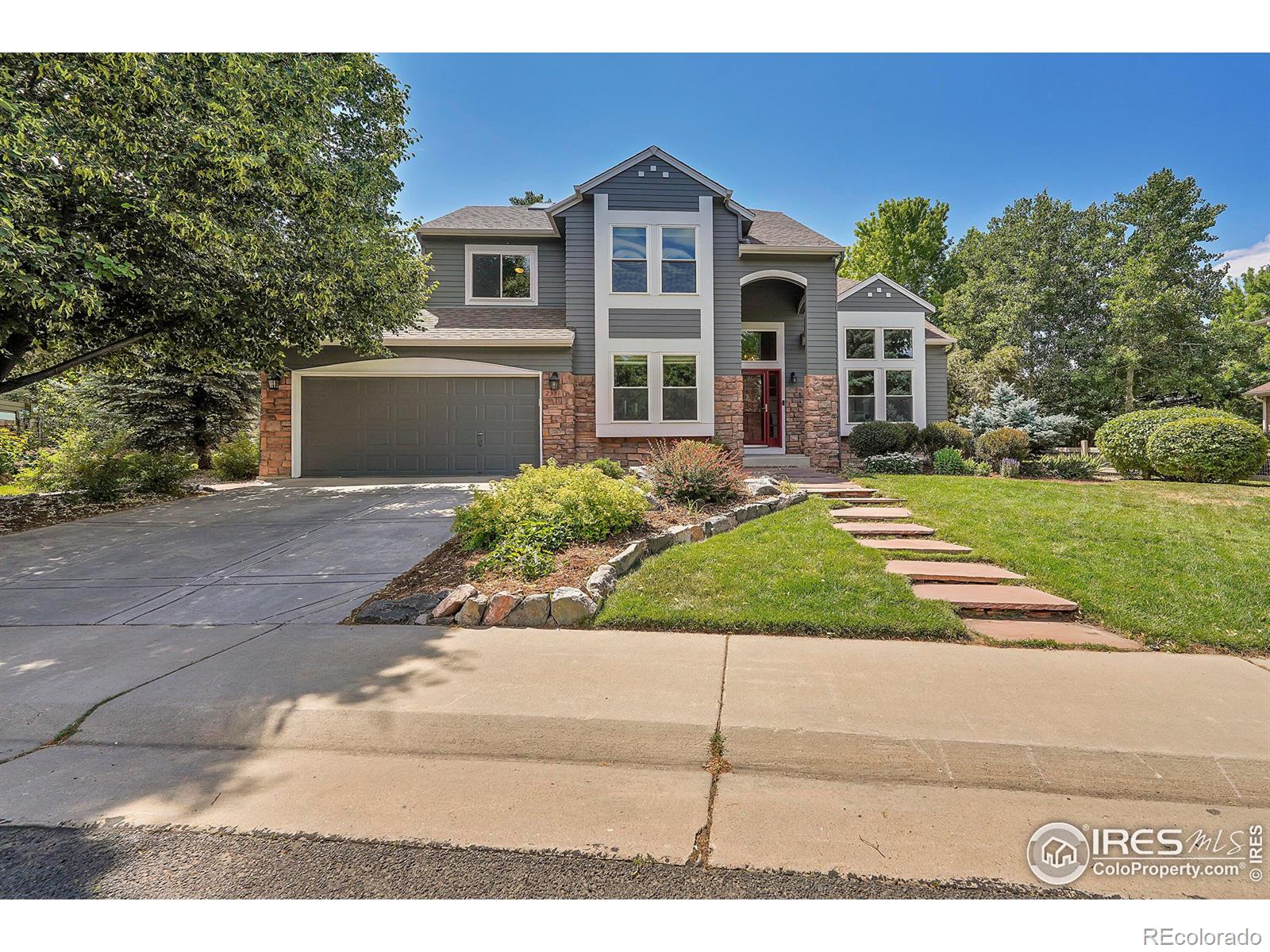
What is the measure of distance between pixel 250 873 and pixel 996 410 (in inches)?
639

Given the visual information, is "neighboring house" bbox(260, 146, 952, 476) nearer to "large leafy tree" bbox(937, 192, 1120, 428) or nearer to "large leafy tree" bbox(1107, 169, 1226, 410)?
"large leafy tree" bbox(937, 192, 1120, 428)

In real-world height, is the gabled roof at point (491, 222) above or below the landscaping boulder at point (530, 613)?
above

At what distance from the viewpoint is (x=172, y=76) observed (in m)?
6.42

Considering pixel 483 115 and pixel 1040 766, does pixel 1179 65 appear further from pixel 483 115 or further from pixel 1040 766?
pixel 483 115

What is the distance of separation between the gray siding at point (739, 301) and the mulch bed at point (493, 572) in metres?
7.54

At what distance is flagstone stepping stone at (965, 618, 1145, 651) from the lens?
4.01 metres

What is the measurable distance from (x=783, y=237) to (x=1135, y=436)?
27.6ft

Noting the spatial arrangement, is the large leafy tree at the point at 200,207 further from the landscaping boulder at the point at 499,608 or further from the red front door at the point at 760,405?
the red front door at the point at 760,405

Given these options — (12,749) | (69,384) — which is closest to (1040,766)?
(12,749)

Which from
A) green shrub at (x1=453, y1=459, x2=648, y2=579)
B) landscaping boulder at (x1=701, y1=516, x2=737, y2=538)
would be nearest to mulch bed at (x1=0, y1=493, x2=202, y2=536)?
green shrub at (x1=453, y1=459, x2=648, y2=579)

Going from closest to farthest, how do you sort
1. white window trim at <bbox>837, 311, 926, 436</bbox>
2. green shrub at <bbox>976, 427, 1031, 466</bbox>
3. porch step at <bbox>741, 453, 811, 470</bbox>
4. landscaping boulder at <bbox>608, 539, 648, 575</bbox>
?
landscaping boulder at <bbox>608, 539, 648, 575</bbox> → green shrub at <bbox>976, 427, 1031, 466</bbox> → porch step at <bbox>741, 453, 811, 470</bbox> → white window trim at <bbox>837, 311, 926, 436</bbox>

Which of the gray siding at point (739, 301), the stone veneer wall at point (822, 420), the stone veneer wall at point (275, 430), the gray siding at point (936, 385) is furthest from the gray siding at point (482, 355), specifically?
the gray siding at point (936, 385)

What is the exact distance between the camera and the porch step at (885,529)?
21.8 ft

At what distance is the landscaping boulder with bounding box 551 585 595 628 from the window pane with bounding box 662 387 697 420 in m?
8.53
